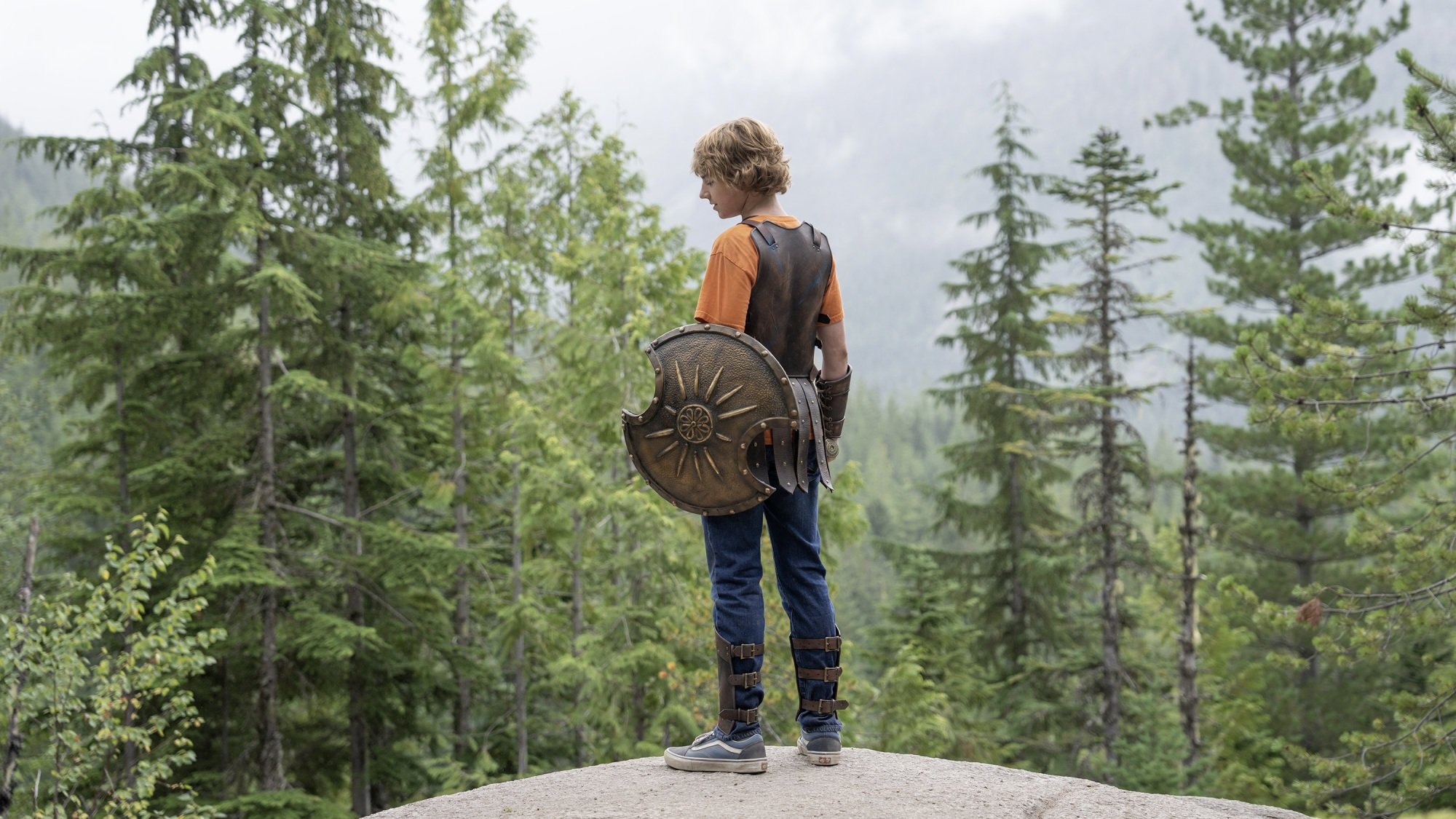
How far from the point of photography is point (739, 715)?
179 inches

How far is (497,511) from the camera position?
1656 centimetres

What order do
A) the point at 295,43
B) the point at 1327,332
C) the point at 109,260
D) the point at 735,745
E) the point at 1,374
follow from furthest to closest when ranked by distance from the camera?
1. the point at 1,374
2. the point at 295,43
3. the point at 109,260
4. the point at 1327,332
5. the point at 735,745

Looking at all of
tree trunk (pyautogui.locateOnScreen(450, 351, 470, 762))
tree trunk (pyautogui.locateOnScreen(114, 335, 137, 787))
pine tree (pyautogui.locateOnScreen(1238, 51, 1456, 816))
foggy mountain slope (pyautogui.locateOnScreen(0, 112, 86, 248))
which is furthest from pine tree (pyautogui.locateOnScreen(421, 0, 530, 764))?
foggy mountain slope (pyautogui.locateOnScreen(0, 112, 86, 248))

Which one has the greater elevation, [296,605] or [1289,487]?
[1289,487]

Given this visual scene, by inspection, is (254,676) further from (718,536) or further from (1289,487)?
(1289,487)

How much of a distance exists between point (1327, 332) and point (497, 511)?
11553 millimetres

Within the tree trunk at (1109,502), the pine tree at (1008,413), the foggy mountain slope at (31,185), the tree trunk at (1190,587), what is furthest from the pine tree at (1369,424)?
the foggy mountain slope at (31,185)

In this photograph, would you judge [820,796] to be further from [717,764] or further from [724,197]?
[724,197]

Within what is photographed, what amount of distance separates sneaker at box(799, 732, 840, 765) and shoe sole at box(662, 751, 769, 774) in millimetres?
190

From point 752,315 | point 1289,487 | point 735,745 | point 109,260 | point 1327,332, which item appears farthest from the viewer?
point 1289,487

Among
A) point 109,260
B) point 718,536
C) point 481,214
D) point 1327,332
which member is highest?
point 481,214

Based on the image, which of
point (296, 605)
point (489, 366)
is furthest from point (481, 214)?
point (296, 605)

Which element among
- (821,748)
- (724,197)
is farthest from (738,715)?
(724,197)

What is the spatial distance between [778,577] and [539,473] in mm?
7805
